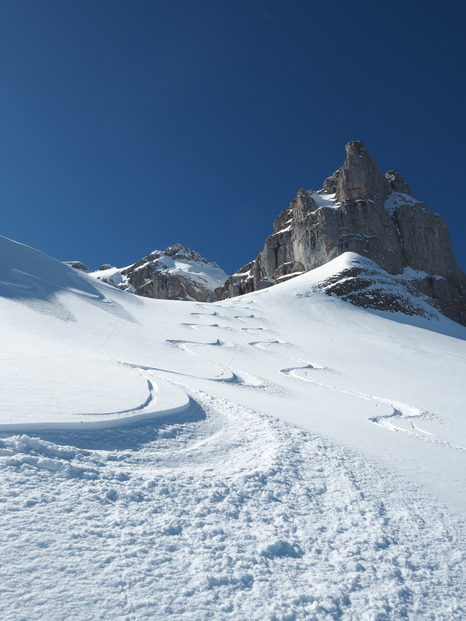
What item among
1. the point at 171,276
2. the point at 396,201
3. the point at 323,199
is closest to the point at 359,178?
the point at 323,199

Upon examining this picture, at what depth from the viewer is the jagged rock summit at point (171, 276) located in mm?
103875

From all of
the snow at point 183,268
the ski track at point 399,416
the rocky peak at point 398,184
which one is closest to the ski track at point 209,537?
the ski track at point 399,416

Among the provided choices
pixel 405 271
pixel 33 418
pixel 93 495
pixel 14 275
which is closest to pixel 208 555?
pixel 93 495

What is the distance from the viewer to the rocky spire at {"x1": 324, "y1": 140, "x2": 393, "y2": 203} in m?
57.2

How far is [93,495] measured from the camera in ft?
10.2

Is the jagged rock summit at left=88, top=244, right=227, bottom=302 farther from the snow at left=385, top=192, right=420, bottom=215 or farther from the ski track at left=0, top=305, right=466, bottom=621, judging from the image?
the ski track at left=0, top=305, right=466, bottom=621

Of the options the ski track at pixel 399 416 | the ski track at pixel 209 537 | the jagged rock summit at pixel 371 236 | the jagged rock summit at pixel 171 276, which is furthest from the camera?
the jagged rock summit at pixel 171 276

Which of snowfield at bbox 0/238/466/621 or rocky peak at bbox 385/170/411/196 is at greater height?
rocky peak at bbox 385/170/411/196

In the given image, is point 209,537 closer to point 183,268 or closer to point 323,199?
point 323,199

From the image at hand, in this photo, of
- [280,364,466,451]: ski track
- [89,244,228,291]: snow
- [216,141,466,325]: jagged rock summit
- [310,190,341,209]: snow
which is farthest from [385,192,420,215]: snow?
[89,244,228,291]: snow

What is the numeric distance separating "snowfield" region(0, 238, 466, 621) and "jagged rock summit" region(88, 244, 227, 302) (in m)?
83.4

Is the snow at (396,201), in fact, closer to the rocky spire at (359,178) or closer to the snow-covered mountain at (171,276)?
the rocky spire at (359,178)

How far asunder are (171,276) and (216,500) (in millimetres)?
103866

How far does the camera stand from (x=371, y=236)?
51125mm
